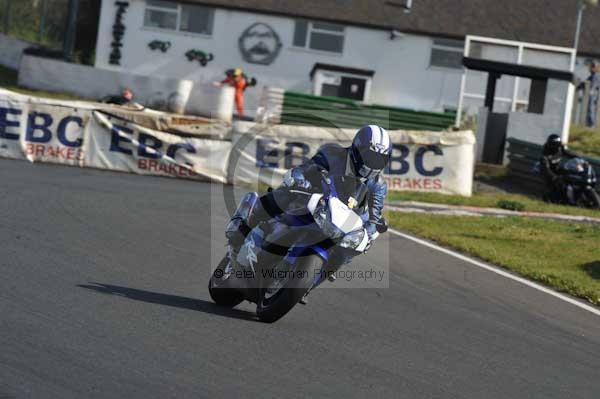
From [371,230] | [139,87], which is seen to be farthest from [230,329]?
[139,87]

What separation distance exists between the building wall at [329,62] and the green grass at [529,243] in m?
26.3

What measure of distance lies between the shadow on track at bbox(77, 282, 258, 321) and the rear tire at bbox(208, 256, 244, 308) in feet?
0.22

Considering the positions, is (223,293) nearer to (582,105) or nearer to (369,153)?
(369,153)

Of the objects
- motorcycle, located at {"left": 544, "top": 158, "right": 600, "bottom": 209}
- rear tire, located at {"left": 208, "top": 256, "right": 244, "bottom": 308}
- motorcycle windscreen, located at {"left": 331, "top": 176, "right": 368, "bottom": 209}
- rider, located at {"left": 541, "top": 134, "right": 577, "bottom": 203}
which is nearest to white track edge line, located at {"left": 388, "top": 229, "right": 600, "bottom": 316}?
motorcycle windscreen, located at {"left": 331, "top": 176, "right": 368, "bottom": 209}

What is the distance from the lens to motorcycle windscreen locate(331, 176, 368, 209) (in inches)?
315

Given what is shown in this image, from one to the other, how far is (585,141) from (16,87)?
19.1 metres

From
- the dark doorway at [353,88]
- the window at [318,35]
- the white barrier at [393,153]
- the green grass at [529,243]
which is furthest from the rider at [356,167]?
the window at [318,35]

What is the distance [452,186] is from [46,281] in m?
12.2

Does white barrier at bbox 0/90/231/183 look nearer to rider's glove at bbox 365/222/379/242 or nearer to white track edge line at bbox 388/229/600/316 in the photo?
white track edge line at bbox 388/229/600/316

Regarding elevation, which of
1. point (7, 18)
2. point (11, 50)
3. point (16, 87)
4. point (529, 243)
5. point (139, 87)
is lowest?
point (529, 243)

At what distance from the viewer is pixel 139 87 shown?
119 ft

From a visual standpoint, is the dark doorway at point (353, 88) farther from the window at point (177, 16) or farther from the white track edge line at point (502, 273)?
the white track edge line at point (502, 273)

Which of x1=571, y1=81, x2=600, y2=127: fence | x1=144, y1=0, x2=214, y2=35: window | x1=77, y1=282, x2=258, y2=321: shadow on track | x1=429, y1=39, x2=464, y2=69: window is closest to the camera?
x1=77, y1=282, x2=258, y2=321: shadow on track

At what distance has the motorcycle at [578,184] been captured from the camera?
20.5 metres
